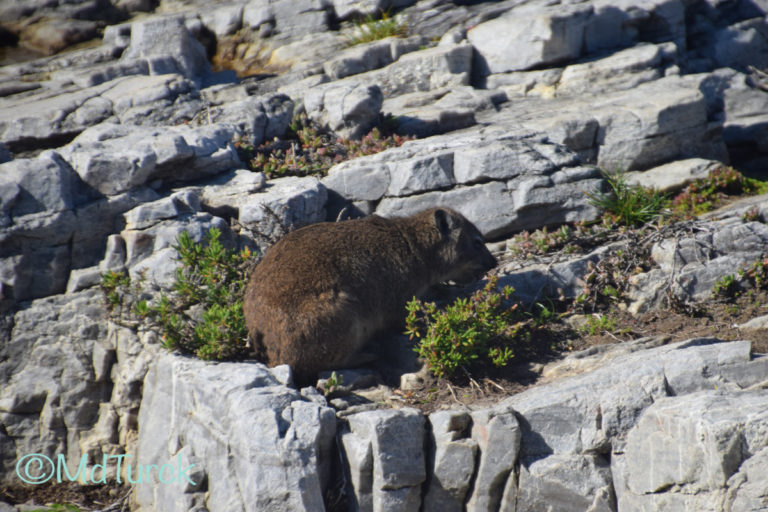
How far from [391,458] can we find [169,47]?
11.2 meters

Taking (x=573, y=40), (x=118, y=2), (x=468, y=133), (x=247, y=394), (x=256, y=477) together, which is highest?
(x=118, y=2)

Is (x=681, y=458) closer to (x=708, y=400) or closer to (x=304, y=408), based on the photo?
(x=708, y=400)

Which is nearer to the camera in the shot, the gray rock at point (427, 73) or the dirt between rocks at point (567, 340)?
the dirt between rocks at point (567, 340)

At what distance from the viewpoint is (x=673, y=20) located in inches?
552

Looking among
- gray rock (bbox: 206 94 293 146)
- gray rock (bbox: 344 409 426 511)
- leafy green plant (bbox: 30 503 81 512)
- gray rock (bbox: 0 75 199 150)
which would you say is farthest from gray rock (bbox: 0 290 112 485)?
gray rock (bbox: 206 94 293 146)

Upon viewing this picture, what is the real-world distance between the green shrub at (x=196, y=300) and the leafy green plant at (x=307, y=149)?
2.45 meters

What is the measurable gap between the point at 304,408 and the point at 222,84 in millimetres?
9633

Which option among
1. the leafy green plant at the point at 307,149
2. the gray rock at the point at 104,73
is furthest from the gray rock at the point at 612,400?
the gray rock at the point at 104,73

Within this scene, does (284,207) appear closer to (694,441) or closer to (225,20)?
(694,441)

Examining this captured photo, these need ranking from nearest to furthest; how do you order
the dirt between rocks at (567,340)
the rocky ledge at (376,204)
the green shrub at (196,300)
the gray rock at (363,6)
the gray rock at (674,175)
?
the rocky ledge at (376,204) < the dirt between rocks at (567,340) < the green shrub at (196,300) < the gray rock at (674,175) < the gray rock at (363,6)

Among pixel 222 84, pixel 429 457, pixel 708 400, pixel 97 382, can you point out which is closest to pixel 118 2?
pixel 222 84

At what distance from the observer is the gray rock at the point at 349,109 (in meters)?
11.2

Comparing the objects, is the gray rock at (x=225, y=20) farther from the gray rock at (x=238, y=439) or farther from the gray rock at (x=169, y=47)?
the gray rock at (x=238, y=439)

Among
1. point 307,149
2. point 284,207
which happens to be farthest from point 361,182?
point 307,149
